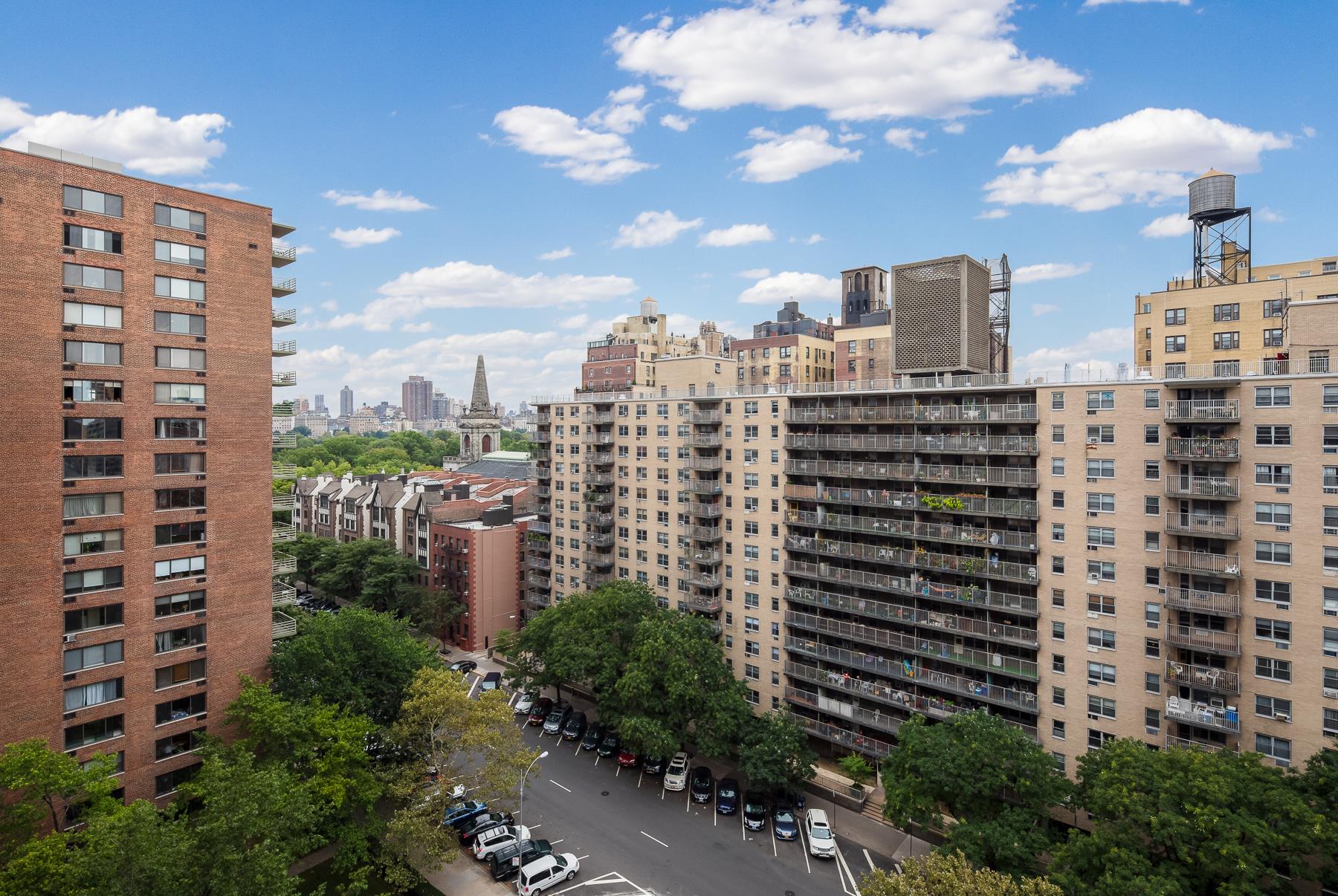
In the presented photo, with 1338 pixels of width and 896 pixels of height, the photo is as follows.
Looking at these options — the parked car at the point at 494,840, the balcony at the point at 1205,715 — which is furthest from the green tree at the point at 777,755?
the balcony at the point at 1205,715

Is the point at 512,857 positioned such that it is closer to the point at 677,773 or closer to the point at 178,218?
the point at 677,773

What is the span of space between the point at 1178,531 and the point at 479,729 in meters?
40.4

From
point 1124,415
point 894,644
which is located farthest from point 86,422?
point 1124,415

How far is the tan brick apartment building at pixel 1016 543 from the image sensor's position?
36.5 metres

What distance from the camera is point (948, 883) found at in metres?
25.0

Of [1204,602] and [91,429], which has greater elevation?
[91,429]

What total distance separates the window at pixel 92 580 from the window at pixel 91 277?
48.0ft

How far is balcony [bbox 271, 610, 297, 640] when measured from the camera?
44625mm

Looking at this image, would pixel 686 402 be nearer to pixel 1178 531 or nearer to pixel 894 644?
pixel 894 644

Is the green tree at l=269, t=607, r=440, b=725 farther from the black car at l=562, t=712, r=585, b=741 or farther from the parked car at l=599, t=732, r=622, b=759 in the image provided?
the parked car at l=599, t=732, r=622, b=759

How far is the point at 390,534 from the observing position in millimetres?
92375

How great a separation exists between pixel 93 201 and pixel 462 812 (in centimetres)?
4061

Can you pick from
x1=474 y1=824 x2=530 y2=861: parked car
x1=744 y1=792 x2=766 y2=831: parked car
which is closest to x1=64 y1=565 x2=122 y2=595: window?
x1=474 y1=824 x2=530 y2=861: parked car

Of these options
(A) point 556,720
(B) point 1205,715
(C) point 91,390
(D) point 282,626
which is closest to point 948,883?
(B) point 1205,715
